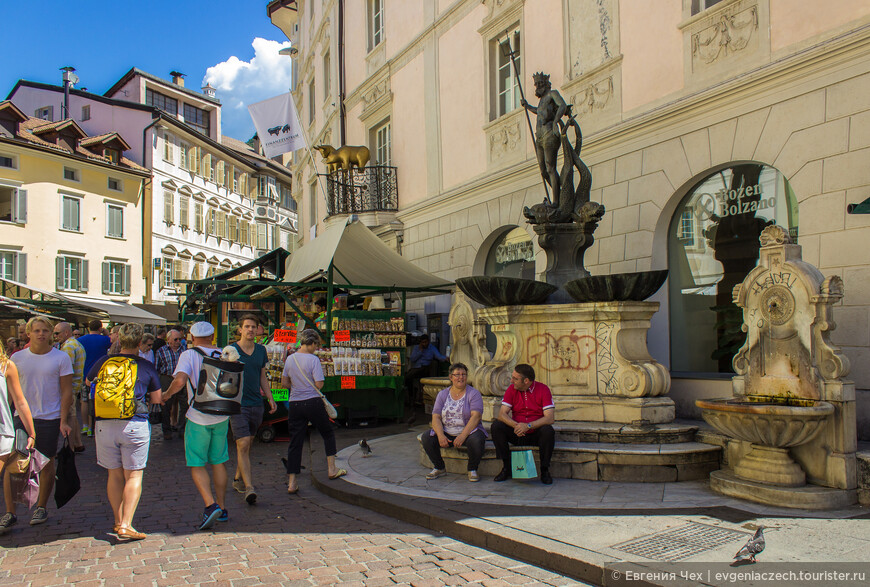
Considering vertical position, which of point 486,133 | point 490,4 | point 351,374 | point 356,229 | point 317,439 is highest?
point 490,4

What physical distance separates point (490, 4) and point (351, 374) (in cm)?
744

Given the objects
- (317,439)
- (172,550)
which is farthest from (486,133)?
(172,550)

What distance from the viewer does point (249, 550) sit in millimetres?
5102

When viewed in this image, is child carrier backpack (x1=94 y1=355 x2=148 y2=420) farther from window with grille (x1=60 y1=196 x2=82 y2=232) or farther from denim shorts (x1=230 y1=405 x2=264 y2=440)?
window with grille (x1=60 y1=196 x2=82 y2=232)

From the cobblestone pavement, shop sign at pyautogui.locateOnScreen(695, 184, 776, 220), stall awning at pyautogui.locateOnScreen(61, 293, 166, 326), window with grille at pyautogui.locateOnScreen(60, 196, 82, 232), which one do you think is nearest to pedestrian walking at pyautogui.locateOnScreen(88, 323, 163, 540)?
the cobblestone pavement

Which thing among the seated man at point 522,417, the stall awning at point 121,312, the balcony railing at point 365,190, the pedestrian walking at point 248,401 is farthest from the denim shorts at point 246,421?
the stall awning at point 121,312

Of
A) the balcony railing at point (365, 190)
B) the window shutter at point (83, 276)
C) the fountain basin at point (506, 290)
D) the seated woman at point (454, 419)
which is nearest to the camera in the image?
the seated woman at point (454, 419)

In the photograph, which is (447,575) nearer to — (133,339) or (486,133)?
(133,339)

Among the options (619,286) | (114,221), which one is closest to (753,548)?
(619,286)

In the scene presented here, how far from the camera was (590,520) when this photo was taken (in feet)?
17.3

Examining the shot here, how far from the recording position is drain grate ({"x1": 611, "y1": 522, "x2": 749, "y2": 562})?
4.40 m

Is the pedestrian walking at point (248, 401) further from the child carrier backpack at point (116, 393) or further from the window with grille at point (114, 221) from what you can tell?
the window with grille at point (114, 221)

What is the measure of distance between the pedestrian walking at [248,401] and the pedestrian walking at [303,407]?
0.36 m

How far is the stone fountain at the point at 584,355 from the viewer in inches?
263
